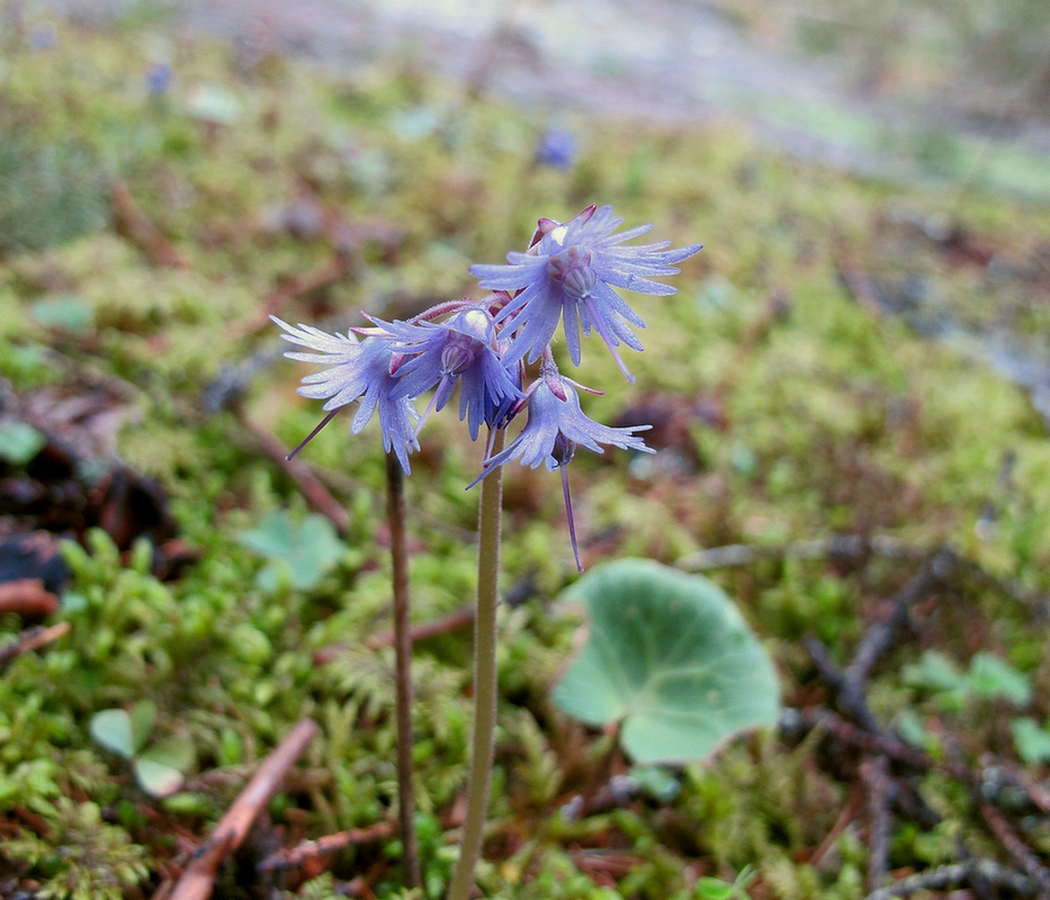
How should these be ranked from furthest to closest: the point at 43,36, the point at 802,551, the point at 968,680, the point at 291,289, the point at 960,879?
the point at 43,36 → the point at 291,289 → the point at 802,551 → the point at 968,680 → the point at 960,879

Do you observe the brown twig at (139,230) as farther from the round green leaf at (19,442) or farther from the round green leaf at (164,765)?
the round green leaf at (164,765)

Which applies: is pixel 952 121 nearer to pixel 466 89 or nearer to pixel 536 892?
pixel 466 89

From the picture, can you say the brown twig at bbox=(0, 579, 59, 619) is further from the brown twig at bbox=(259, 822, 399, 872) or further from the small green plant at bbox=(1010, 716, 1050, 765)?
the small green plant at bbox=(1010, 716, 1050, 765)

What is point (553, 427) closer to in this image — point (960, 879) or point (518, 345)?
point (518, 345)

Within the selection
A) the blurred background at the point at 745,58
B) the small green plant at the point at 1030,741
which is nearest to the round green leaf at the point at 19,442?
the small green plant at the point at 1030,741

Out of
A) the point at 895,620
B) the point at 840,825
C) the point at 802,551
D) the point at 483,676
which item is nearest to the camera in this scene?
the point at 483,676

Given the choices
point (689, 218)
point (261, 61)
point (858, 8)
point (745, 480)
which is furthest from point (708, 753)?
point (858, 8)

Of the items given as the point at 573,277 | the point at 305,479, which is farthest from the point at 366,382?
the point at 305,479
